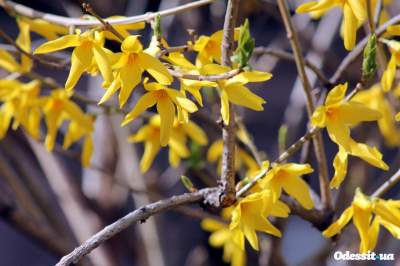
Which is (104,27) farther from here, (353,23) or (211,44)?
(353,23)

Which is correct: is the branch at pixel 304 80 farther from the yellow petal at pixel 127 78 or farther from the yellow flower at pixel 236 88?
the yellow petal at pixel 127 78

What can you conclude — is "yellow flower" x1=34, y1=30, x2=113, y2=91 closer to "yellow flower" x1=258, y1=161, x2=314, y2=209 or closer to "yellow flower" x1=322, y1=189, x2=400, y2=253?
"yellow flower" x1=258, y1=161, x2=314, y2=209

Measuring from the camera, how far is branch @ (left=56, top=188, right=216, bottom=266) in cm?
108

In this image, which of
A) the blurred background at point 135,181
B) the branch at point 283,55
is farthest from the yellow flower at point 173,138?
the branch at point 283,55

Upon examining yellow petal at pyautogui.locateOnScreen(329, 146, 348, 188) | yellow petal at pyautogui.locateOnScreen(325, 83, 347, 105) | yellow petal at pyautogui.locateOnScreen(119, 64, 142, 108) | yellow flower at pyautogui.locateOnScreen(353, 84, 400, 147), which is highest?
yellow petal at pyautogui.locateOnScreen(119, 64, 142, 108)

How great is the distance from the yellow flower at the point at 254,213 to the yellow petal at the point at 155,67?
0.30m

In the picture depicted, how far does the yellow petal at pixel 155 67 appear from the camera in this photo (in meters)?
1.13

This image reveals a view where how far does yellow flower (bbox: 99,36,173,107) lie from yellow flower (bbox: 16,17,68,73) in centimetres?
44

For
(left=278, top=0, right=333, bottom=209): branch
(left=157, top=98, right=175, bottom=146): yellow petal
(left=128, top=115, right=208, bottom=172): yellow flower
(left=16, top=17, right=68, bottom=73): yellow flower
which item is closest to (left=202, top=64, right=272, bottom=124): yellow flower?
(left=157, top=98, right=175, bottom=146): yellow petal

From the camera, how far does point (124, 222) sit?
1.13m

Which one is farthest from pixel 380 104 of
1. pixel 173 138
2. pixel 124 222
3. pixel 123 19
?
pixel 124 222

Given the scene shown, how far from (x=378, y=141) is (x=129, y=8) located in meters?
1.39

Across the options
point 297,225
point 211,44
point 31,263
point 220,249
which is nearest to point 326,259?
point 220,249

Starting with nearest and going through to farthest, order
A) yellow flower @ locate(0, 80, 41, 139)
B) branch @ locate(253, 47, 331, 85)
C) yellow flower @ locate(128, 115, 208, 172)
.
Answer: branch @ locate(253, 47, 331, 85)
yellow flower @ locate(0, 80, 41, 139)
yellow flower @ locate(128, 115, 208, 172)
